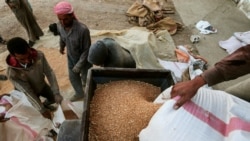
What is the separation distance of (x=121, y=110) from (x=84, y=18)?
319 cm

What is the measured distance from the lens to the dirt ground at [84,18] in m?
3.93

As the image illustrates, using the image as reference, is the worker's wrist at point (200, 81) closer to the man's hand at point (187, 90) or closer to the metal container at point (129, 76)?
the man's hand at point (187, 90)

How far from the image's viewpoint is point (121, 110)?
1756mm

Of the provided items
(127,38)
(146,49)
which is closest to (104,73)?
(146,49)

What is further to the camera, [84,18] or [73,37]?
[84,18]

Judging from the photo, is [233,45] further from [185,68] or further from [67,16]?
[67,16]

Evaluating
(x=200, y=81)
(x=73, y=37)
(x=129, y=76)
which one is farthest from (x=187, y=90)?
(x=73, y=37)

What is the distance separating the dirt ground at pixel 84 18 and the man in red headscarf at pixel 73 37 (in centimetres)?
82

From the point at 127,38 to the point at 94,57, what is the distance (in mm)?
1755

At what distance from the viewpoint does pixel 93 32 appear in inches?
168

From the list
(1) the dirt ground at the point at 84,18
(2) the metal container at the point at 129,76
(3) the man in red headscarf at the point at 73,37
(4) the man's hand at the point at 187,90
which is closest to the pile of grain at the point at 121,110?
(2) the metal container at the point at 129,76

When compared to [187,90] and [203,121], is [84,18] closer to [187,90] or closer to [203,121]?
[187,90]

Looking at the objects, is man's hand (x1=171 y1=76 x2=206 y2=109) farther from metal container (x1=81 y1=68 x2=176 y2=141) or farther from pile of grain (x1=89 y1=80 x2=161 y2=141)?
metal container (x1=81 y1=68 x2=176 y2=141)

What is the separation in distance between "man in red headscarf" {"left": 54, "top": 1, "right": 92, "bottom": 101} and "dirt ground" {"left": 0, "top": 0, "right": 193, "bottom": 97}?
822 mm
